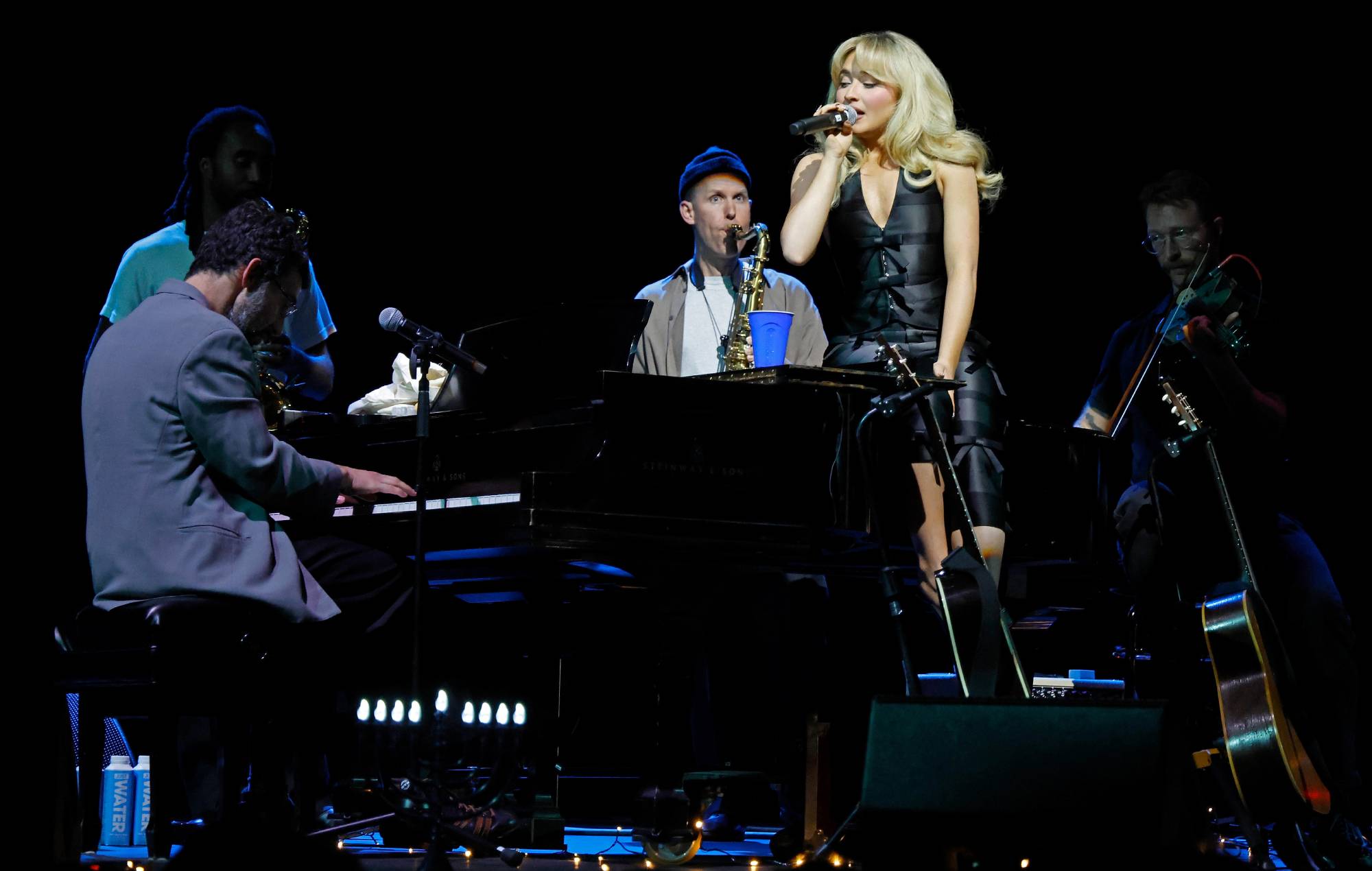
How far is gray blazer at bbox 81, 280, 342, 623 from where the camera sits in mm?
3359

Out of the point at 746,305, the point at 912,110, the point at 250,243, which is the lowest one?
the point at 250,243

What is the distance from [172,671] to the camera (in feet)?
10.6

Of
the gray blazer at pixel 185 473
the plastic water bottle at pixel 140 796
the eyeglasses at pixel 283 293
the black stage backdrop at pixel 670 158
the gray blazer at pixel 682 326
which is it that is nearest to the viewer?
the gray blazer at pixel 185 473

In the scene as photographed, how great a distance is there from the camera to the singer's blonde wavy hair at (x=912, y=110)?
3908 millimetres

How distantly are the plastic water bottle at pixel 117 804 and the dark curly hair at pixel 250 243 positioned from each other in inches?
71.1

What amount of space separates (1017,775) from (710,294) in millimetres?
2626

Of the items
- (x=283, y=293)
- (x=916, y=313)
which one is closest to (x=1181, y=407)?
(x=916, y=313)

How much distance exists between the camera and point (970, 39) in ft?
19.8

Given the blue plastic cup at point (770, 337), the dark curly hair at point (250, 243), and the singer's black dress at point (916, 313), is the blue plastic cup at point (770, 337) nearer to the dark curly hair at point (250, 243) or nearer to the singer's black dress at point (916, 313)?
the singer's black dress at point (916, 313)

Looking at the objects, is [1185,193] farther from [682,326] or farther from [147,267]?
[147,267]

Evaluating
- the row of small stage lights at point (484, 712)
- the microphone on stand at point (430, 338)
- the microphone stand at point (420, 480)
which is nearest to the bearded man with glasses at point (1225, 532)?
the row of small stage lights at point (484, 712)

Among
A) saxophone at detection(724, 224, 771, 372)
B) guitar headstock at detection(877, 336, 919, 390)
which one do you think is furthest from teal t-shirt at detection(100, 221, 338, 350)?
guitar headstock at detection(877, 336, 919, 390)

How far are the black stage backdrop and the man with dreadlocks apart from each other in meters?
0.64

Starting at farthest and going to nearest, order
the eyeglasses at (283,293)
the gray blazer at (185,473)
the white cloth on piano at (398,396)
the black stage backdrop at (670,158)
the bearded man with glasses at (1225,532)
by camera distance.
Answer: the black stage backdrop at (670,158) < the white cloth on piano at (398,396) < the bearded man with glasses at (1225,532) < the eyeglasses at (283,293) < the gray blazer at (185,473)
